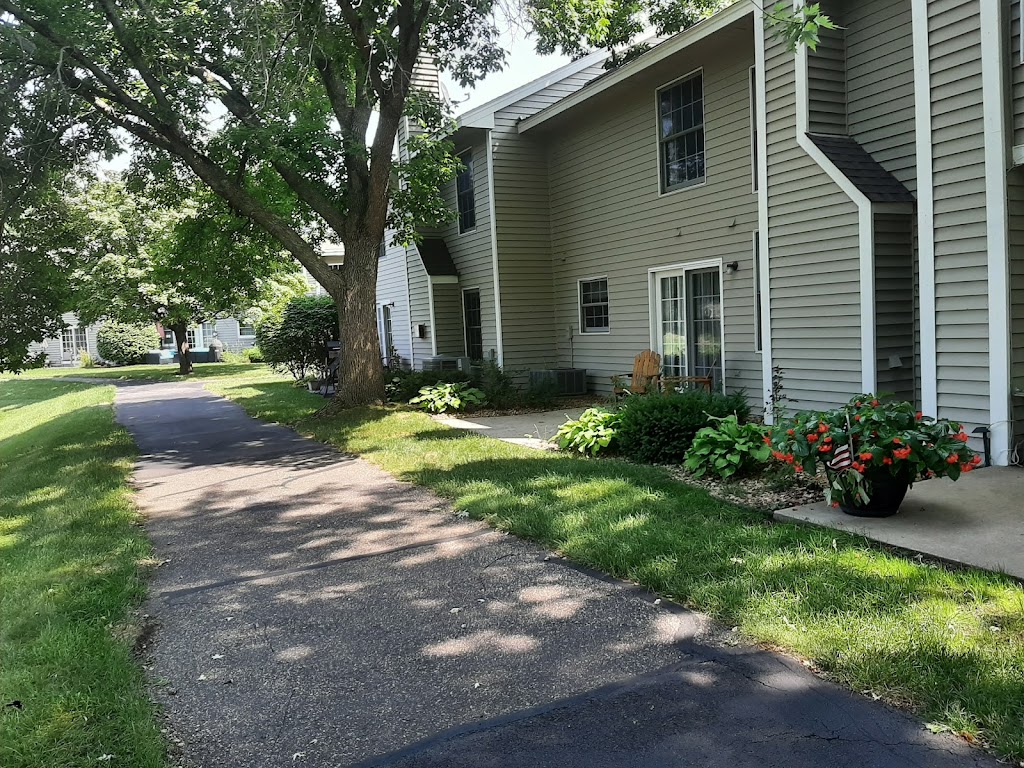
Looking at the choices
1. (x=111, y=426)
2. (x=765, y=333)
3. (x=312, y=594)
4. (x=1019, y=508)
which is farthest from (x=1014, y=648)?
(x=111, y=426)

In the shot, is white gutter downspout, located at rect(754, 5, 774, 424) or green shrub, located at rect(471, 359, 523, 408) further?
green shrub, located at rect(471, 359, 523, 408)

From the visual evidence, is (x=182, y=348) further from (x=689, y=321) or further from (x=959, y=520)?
(x=959, y=520)

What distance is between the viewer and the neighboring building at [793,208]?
6004 mm

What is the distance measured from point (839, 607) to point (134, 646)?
3.47m

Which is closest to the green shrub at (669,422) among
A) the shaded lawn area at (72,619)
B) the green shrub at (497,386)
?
the shaded lawn area at (72,619)

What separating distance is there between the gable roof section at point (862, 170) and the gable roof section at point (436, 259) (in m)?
9.73

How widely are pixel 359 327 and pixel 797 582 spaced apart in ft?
31.6

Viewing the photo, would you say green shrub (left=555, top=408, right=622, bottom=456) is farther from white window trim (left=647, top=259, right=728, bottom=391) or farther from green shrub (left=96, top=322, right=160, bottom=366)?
green shrub (left=96, top=322, right=160, bottom=366)

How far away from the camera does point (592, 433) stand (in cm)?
819

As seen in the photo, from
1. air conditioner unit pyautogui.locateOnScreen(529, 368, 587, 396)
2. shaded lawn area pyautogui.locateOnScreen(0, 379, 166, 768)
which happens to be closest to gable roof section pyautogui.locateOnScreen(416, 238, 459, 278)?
air conditioner unit pyautogui.locateOnScreen(529, 368, 587, 396)

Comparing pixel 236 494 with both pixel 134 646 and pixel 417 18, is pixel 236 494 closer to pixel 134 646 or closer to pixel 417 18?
pixel 134 646

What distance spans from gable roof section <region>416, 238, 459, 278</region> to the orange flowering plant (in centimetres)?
1188

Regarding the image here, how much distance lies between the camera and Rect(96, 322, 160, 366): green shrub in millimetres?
36938

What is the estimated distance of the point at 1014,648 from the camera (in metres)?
3.10
